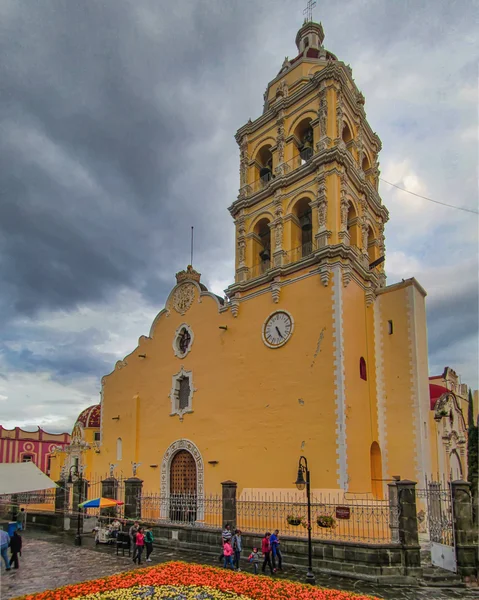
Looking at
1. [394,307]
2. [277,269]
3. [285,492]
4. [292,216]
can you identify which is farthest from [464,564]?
[292,216]

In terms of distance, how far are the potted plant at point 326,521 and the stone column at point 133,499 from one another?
26.2 feet

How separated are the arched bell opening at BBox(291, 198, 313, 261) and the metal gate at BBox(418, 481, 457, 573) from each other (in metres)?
10.7

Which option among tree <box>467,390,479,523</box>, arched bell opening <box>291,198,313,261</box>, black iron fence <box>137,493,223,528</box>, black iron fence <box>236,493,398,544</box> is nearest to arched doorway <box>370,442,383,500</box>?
black iron fence <box>236,493,398,544</box>

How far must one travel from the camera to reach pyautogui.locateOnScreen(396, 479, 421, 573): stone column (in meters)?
12.8

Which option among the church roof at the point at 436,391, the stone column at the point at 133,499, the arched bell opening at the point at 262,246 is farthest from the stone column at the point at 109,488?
the church roof at the point at 436,391

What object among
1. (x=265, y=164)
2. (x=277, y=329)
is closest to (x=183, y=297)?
(x=277, y=329)

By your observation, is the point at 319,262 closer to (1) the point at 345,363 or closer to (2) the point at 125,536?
(1) the point at 345,363

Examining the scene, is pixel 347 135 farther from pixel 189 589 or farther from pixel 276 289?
pixel 189 589

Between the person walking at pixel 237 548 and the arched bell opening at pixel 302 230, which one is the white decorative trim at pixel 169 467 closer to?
the person walking at pixel 237 548

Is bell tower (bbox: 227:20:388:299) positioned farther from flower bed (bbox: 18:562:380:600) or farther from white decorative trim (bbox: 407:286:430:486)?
flower bed (bbox: 18:562:380:600)

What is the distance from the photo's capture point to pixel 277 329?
20.4 m

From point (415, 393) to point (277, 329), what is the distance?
5.77m

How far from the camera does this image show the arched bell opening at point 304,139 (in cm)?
2305

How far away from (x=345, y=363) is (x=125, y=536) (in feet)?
31.9
